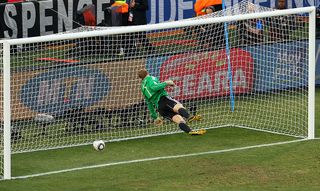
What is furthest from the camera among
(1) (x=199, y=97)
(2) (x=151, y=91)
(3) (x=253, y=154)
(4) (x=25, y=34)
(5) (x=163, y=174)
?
(4) (x=25, y=34)

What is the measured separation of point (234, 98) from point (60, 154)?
4720 millimetres

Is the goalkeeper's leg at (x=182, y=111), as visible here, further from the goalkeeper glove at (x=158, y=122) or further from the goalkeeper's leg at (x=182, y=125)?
the goalkeeper glove at (x=158, y=122)

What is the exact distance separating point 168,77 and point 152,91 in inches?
68.8

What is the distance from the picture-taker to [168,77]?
22234 mm

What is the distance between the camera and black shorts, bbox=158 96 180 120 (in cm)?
2080

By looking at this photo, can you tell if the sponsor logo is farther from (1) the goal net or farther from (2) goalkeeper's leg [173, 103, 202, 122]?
(2) goalkeeper's leg [173, 103, 202, 122]

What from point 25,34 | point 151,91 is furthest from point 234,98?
point 25,34

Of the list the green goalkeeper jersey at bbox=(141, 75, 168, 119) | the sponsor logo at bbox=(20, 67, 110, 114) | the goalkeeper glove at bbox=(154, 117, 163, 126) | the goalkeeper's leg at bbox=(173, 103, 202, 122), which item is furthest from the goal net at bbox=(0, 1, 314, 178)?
the goalkeeper's leg at bbox=(173, 103, 202, 122)

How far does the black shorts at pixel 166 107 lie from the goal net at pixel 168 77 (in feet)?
2.58

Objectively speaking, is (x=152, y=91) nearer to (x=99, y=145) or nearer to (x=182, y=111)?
(x=182, y=111)

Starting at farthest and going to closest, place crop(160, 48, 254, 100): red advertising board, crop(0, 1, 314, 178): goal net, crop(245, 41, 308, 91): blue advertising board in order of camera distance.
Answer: crop(245, 41, 308, 91): blue advertising board → crop(160, 48, 254, 100): red advertising board → crop(0, 1, 314, 178): goal net

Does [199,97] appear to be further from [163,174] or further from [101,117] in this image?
[163,174]

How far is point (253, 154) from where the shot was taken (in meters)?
19.2

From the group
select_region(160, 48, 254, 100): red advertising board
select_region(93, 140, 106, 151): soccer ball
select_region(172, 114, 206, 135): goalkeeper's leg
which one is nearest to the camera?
select_region(93, 140, 106, 151): soccer ball
